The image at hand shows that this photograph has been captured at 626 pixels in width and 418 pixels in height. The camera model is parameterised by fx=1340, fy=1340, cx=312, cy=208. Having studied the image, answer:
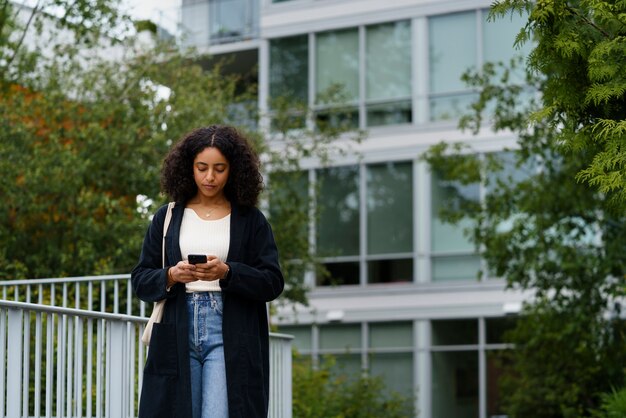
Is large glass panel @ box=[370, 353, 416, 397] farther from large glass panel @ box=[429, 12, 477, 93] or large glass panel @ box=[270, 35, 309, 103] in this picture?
large glass panel @ box=[270, 35, 309, 103]

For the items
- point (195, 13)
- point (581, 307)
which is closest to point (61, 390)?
point (581, 307)

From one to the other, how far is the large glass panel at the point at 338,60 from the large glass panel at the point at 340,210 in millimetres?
1460

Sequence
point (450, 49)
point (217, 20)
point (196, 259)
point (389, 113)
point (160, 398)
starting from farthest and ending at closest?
1. point (217, 20)
2. point (389, 113)
3. point (450, 49)
4. point (160, 398)
5. point (196, 259)

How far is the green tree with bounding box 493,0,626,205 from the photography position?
7.57 metres

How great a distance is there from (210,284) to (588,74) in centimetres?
324

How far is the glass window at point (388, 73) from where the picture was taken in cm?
2462

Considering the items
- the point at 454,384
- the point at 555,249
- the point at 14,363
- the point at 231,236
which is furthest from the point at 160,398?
the point at 454,384

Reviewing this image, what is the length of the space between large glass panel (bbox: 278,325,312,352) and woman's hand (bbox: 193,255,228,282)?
19.4 m

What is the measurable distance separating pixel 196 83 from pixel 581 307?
6.29m

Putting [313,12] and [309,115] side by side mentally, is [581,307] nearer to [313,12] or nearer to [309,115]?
[309,115]

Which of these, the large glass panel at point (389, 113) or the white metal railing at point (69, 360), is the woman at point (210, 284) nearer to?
the white metal railing at point (69, 360)

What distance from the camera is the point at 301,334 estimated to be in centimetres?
2497

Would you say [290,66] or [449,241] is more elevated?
[290,66]

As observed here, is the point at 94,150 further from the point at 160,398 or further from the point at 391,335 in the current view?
the point at 160,398
